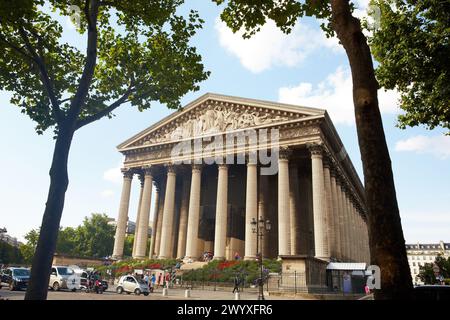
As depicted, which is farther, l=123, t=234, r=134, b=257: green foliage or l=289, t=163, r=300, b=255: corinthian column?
l=123, t=234, r=134, b=257: green foliage

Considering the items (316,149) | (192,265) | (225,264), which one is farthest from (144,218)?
(316,149)

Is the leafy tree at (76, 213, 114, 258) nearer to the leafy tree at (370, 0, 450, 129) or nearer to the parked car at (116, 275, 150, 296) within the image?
the parked car at (116, 275, 150, 296)

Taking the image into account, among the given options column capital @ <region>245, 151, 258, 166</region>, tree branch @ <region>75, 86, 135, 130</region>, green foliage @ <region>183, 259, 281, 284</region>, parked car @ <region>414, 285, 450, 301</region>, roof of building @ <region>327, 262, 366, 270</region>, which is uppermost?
column capital @ <region>245, 151, 258, 166</region>

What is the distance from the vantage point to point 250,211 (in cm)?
3528

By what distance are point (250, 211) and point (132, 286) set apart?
48.5 feet

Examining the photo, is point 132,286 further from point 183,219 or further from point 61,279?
point 183,219

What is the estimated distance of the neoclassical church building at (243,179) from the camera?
1359 inches

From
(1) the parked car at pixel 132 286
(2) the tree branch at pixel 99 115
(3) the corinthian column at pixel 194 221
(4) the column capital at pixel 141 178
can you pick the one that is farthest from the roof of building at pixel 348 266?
(4) the column capital at pixel 141 178

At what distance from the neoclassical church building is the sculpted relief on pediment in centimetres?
12

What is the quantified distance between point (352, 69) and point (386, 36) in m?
14.1

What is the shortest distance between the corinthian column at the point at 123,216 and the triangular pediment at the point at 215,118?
4284 mm

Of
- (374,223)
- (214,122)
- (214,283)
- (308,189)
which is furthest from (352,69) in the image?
(308,189)

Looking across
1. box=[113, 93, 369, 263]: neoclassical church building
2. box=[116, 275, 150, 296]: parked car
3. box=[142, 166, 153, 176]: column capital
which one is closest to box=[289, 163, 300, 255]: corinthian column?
box=[113, 93, 369, 263]: neoclassical church building

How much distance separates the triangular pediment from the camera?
36.4m
